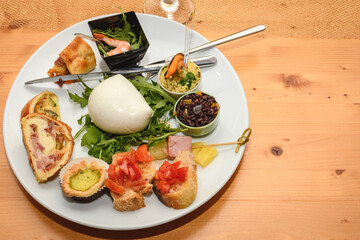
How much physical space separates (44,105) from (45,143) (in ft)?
1.30

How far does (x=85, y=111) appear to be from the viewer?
9.86ft

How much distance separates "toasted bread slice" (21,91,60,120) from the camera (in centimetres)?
281

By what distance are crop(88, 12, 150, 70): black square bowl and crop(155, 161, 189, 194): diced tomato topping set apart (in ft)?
3.59

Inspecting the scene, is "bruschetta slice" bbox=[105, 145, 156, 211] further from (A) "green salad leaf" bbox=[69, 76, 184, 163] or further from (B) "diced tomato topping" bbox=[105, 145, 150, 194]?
(A) "green salad leaf" bbox=[69, 76, 184, 163]

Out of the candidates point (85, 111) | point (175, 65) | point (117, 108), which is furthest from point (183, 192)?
point (85, 111)

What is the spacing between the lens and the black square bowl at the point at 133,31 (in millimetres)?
2971

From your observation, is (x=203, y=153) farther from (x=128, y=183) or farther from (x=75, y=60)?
(x=75, y=60)

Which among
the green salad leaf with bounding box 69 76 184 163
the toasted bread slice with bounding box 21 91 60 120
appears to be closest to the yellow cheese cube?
the green salad leaf with bounding box 69 76 184 163

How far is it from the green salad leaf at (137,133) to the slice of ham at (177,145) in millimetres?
74

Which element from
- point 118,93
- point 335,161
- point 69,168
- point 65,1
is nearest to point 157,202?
point 69,168

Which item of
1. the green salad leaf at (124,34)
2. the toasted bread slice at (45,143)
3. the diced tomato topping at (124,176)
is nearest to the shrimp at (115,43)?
the green salad leaf at (124,34)

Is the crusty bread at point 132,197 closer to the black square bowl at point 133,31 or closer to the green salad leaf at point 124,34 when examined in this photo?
the black square bowl at point 133,31

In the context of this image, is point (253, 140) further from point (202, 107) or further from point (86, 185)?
point (86, 185)

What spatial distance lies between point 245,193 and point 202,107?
2.57ft
